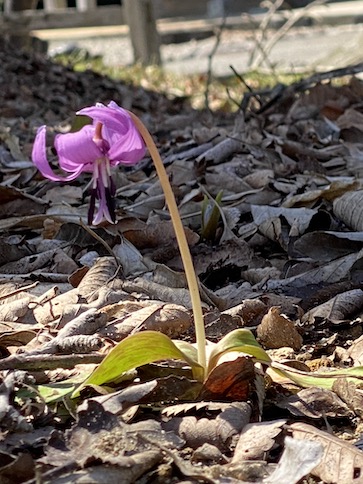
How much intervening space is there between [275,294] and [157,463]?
0.92m

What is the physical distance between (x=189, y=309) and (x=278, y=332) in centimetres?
23

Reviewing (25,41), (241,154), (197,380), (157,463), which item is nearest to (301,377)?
(197,380)

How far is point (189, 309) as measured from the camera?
210 centimetres

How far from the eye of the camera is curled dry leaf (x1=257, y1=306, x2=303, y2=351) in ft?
6.51

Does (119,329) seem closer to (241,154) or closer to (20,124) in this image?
(241,154)

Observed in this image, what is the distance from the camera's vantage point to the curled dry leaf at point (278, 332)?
1983 millimetres

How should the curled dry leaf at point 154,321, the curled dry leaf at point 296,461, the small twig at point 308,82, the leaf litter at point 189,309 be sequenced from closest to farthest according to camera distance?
1. the curled dry leaf at point 296,461
2. the leaf litter at point 189,309
3. the curled dry leaf at point 154,321
4. the small twig at point 308,82

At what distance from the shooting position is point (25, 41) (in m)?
9.98

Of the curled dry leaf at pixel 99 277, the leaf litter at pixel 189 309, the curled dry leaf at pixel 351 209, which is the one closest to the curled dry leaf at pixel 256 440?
the leaf litter at pixel 189 309

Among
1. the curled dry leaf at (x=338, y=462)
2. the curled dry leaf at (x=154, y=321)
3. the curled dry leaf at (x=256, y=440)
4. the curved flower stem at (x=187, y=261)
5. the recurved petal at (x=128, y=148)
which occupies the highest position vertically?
the recurved petal at (x=128, y=148)

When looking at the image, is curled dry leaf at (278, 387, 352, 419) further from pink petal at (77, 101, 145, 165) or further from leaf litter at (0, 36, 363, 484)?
pink petal at (77, 101, 145, 165)

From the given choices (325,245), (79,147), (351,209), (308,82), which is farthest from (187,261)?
(308,82)

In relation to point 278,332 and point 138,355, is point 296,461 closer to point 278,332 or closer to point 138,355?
point 138,355

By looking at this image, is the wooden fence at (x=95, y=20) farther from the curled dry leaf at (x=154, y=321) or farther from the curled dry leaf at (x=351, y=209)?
the curled dry leaf at (x=154, y=321)
